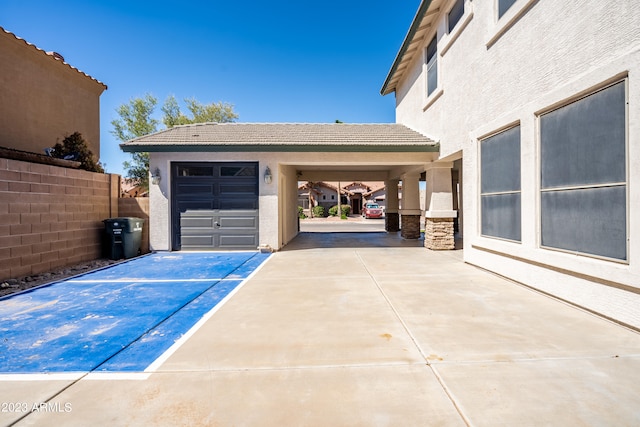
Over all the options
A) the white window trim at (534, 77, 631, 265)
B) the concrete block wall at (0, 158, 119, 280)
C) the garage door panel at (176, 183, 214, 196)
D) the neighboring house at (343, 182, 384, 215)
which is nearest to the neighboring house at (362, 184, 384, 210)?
the neighboring house at (343, 182, 384, 215)

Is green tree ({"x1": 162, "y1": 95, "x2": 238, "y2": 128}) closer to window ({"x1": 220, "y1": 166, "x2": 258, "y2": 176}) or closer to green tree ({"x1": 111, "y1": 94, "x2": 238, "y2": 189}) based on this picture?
green tree ({"x1": 111, "y1": 94, "x2": 238, "y2": 189})

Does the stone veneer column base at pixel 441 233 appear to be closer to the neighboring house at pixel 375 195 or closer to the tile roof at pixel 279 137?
the tile roof at pixel 279 137

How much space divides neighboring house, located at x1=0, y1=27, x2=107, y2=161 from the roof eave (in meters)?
13.8

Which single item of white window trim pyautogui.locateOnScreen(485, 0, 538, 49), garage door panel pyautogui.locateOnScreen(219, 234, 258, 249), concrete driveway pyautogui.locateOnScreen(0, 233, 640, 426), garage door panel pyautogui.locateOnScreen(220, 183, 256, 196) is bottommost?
concrete driveway pyautogui.locateOnScreen(0, 233, 640, 426)

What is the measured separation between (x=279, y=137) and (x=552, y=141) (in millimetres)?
8718

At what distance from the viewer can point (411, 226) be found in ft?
48.5

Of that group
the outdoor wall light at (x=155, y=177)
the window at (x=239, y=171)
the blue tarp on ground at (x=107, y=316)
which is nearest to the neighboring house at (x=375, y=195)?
the window at (x=239, y=171)

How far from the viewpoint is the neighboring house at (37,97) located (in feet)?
33.7

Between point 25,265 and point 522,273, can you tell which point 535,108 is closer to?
point 522,273

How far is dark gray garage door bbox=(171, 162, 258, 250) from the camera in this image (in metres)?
11.3

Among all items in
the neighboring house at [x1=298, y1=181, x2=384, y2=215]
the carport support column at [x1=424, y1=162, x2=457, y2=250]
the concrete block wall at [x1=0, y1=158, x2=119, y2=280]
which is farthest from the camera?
the neighboring house at [x1=298, y1=181, x2=384, y2=215]

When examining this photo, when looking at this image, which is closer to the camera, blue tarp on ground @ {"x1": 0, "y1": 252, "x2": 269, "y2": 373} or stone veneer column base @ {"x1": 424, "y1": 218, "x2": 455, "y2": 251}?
blue tarp on ground @ {"x1": 0, "y1": 252, "x2": 269, "y2": 373}

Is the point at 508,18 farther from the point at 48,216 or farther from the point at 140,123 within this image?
the point at 140,123

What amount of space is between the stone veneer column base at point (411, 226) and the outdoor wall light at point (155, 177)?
10911 mm
